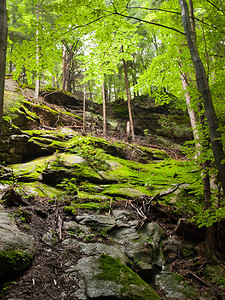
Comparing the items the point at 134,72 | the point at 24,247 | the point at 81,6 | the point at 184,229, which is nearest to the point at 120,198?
the point at 184,229

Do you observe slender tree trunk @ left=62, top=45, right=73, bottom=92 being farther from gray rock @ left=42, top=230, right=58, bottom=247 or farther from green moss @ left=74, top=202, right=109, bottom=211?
gray rock @ left=42, top=230, right=58, bottom=247

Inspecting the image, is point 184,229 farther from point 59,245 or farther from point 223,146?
point 59,245

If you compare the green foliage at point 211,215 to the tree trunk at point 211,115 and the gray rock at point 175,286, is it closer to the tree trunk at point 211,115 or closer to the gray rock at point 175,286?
the tree trunk at point 211,115

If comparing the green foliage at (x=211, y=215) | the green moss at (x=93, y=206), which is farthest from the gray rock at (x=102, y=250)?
the green foliage at (x=211, y=215)

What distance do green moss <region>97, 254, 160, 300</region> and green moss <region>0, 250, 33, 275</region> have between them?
115cm

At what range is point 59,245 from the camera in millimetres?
3721

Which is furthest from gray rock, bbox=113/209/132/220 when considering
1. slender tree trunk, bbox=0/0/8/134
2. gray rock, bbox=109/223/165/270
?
slender tree trunk, bbox=0/0/8/134

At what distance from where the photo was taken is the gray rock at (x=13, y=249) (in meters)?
2.57

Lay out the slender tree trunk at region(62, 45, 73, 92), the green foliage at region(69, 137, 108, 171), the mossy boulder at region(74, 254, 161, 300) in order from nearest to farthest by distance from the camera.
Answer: the mossy boulder at region(74, 254, 161, 300) < the green foliage at region(69, 137, 108, 171) < the slender tree trunk at region(62, 45, 73, 92)

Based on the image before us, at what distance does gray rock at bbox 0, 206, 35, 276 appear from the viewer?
2.57m

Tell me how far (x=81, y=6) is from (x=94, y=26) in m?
0.54

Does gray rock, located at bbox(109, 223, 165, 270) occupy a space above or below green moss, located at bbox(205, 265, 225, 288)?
above

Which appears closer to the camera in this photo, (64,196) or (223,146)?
(223,146)

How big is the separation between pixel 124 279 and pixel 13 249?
5.96 ft
